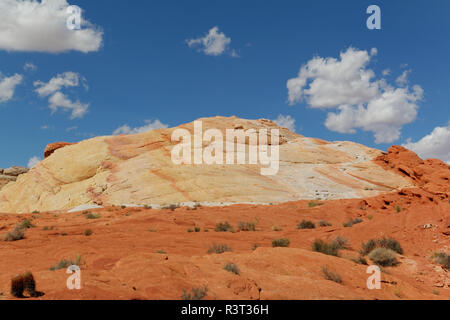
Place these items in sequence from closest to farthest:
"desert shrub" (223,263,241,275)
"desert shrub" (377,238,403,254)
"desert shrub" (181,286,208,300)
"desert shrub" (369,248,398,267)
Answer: "desert shrub" (181,286,208,300)
"desert shrub" (223,263,241,275)
"desert shrub" (369,248,398,267)
"desert shrub" (377,238,403,254)

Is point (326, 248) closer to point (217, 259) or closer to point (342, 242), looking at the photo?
point (342, 242)

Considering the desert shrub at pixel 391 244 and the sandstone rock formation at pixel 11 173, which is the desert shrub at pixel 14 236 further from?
the sandstone rock formation at pixel 11 173

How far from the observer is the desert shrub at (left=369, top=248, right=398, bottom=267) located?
10117 millimetres

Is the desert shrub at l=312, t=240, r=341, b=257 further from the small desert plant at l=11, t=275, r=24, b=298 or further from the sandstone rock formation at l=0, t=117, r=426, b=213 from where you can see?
the sandstone rock formation at l=0, t=117, r=426, b=213

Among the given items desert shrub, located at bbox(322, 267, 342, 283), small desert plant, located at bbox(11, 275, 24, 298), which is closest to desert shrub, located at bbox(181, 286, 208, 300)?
small desert plant, located at bbox(11, 275, 24, 298)

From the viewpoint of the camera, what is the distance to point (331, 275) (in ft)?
25.3

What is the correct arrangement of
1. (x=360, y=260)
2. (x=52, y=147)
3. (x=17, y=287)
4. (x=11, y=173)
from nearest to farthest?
(x=17, y=287) < (x=360, y=260) < (x=52, y=147) < (x=11, y=173)

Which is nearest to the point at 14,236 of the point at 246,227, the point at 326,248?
A: the point at 246,227

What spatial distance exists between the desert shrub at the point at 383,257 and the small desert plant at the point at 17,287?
8.99 m

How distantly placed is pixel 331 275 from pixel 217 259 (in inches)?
109

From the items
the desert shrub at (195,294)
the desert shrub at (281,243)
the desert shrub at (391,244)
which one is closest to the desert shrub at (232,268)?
the desert shrub at (195,294)

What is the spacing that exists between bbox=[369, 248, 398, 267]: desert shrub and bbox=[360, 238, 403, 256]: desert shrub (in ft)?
3.05
